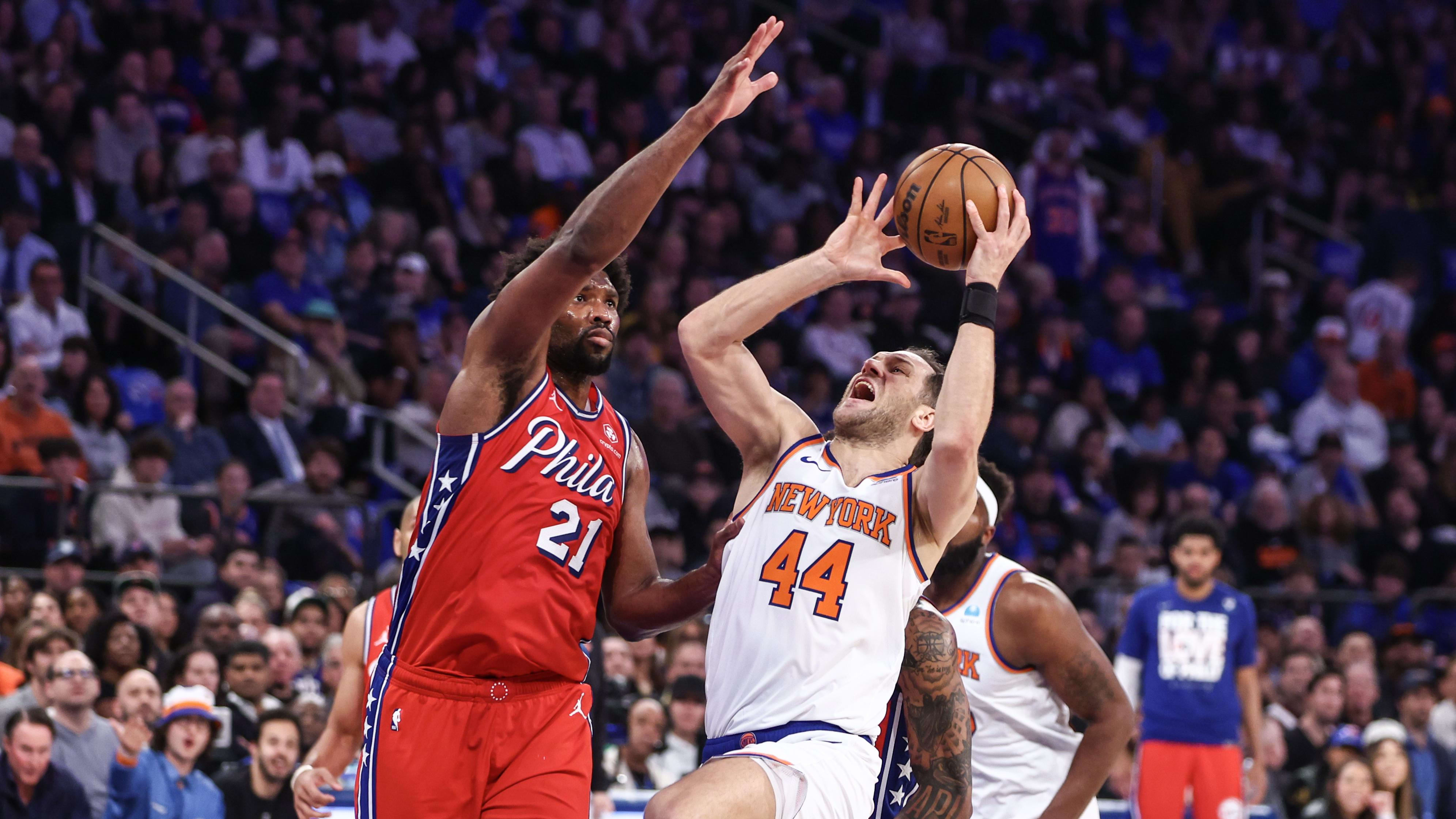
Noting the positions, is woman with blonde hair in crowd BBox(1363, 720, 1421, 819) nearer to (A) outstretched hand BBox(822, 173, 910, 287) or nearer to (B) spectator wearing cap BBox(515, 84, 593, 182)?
(A) outstretched hand BBox(822, 173, 910, 287)

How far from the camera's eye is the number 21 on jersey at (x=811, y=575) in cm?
514

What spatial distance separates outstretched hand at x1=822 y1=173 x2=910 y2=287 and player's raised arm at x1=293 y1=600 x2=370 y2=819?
2.34 meters

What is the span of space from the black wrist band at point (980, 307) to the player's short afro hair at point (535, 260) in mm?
1082

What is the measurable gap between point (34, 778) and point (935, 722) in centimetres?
508

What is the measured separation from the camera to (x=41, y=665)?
900 centimetres

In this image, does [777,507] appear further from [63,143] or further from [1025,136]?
[1025,136]

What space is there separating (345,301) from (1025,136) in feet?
29.4

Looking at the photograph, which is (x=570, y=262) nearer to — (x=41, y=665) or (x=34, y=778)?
(x=34, y=778)

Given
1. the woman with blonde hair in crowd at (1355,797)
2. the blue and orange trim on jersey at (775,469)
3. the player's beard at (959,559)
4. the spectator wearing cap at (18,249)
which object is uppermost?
the spectator wearing cap at (18,249)

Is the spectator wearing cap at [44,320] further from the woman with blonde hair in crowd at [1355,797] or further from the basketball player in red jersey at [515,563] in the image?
the woman with blonde hair in crowd at [1355,797]

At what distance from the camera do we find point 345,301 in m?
14.3

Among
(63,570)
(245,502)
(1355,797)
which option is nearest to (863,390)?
(63,570)

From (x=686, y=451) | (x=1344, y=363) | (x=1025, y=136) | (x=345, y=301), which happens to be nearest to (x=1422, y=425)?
(x=1344, y=363)

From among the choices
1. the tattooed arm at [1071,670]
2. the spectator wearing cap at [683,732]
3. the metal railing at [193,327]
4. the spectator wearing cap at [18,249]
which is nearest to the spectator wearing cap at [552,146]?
the metal railing at [193,327]
